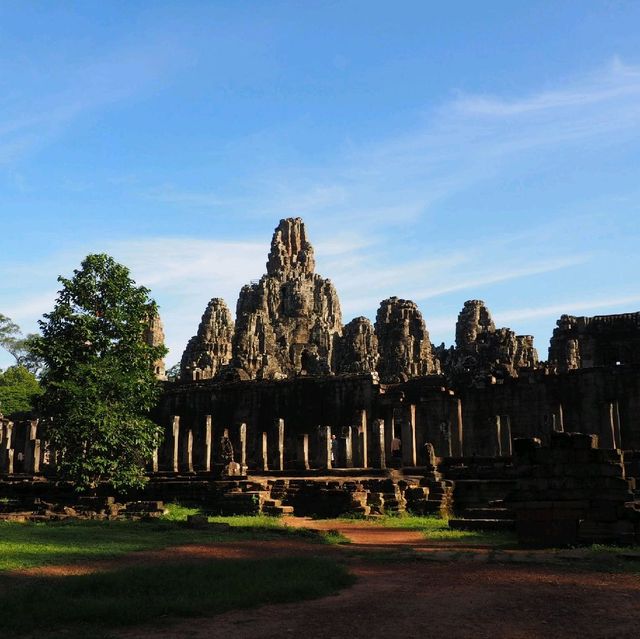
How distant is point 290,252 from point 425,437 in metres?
66.6

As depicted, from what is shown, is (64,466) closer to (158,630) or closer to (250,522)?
(250,522)

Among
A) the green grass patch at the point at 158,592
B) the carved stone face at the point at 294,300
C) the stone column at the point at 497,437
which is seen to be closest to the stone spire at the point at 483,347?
the stone column at the point at 497,437

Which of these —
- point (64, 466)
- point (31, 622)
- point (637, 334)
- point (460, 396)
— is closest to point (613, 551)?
point (31, 622)

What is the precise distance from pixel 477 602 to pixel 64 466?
1746 centimetres

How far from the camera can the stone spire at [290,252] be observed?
95938 millimetres

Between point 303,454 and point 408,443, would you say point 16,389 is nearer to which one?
point 303,454

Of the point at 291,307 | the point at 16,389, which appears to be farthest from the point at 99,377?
the point at 291,307

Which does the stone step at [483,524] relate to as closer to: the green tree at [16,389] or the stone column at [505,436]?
the stone column at [505,436]

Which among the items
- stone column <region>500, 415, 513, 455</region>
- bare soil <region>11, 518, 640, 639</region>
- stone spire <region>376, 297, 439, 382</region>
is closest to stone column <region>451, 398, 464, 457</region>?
stone column <region>500, 415, 513, 455</region>

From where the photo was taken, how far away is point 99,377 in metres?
23.9

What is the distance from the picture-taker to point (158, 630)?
25.2 feet

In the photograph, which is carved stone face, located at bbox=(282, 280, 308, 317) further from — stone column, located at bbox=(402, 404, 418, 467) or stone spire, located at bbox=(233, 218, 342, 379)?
stone column, located at bbox=(402, 404, 418, 467)

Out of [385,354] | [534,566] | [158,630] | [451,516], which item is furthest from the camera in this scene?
[385,354]

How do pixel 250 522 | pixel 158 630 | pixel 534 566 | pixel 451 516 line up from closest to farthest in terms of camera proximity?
pixel 158 630
pixel 534 566
pixel 250 522
pixel 451 516
